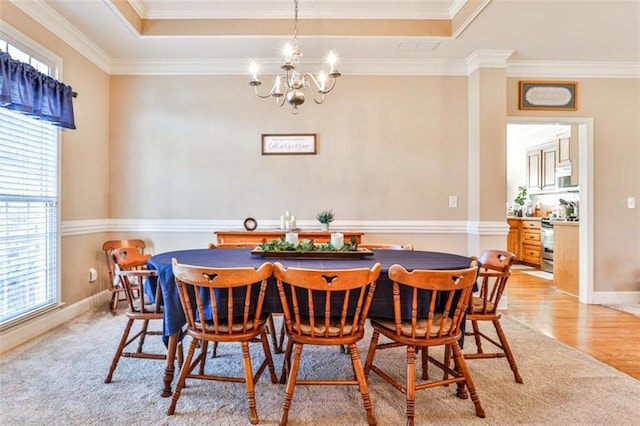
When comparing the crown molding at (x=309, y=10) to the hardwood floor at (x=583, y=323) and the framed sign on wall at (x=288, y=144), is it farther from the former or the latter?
the hardwood floor at (x=583, y=323)

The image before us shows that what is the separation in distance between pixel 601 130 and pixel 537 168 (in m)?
3.13

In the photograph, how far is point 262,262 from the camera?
1993 millimetres

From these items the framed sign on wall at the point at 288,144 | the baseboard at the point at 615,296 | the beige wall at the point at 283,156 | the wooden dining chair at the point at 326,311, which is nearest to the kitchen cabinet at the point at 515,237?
the baseboard at the point at 615,296

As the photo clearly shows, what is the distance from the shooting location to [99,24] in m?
3.06

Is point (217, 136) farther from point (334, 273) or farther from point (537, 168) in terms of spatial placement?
point (537, 168)

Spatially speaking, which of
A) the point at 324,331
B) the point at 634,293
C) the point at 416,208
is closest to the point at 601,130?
the point at 634,293

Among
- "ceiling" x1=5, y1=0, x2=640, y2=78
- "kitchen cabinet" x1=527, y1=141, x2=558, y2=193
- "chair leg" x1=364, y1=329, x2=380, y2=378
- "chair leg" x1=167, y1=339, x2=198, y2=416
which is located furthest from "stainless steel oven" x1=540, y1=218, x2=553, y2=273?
"chair leg" x1=167, y1=339, x2=198, y2=416

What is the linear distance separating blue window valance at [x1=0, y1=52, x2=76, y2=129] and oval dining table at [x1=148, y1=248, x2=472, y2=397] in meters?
1.61

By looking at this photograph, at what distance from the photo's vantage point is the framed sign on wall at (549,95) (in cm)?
380

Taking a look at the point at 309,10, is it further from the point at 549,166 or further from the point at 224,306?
the point at 549,166

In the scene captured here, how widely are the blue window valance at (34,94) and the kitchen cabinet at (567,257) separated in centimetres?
550

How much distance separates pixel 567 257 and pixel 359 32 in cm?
370

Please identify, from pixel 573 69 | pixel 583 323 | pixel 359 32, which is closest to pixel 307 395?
pixel 583 323

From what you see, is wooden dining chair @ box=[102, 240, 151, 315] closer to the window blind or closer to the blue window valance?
the window blind
